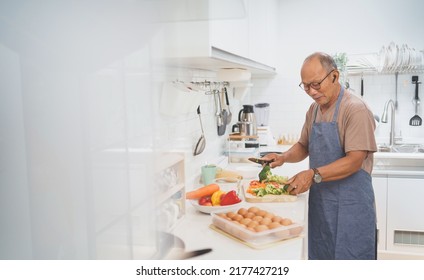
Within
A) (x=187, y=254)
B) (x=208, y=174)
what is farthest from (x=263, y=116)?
(x=187, y=254)

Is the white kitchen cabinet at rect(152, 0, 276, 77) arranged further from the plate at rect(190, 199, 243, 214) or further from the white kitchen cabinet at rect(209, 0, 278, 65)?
the plate at rect(190, 199, 243, 214)

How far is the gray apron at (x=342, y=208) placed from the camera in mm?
1312

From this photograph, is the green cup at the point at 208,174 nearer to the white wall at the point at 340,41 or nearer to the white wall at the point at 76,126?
the white wall at the point at 76,126

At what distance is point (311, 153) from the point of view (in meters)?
1.40

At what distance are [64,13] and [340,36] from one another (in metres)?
2.53

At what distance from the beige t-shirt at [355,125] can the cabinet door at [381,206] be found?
2.64 feet

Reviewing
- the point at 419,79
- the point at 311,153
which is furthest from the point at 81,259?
the point at 419,79

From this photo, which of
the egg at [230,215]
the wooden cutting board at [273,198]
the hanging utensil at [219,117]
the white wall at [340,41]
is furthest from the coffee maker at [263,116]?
the egg at [230,215]

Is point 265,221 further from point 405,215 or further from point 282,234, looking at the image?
point 405,215

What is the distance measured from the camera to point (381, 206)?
80.7 inches

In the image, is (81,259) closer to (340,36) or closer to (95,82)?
(95,82)

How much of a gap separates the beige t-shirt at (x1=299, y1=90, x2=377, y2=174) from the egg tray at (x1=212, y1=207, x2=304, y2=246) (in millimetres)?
407

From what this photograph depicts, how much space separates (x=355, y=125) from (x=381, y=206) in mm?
1017
